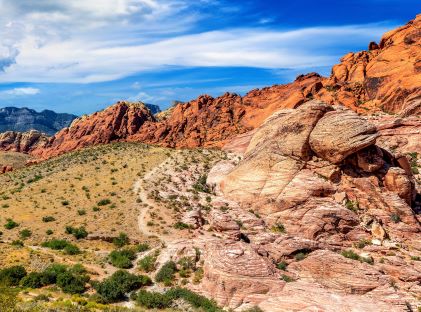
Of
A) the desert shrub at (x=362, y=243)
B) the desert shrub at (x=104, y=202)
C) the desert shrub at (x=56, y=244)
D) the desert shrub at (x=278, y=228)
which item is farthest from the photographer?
the desert shrub at (x=104, y=202)

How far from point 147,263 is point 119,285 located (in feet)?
17.6

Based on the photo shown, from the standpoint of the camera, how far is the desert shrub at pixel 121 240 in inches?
1793

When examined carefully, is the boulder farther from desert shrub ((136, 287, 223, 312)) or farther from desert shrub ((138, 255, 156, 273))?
desert shrub ((138, 255, 156, 273))

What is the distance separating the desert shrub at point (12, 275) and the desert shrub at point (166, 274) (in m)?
11.7

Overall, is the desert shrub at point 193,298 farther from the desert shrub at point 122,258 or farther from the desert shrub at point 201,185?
the desert shrub at point 201,185

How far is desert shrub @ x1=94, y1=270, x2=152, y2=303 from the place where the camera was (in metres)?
33.8

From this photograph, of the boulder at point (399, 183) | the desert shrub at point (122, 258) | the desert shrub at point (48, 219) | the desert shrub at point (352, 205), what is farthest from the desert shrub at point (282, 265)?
the desert shrub at point (48, 219)

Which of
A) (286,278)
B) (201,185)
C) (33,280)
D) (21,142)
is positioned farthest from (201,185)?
(21,142)

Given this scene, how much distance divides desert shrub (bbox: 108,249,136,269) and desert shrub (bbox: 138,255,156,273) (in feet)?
3.88

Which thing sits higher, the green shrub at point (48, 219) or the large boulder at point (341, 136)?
the large boulder at point (341, 136)

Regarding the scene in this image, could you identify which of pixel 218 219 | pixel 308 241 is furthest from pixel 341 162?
pixel 218 219

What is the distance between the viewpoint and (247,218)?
47.1 meters

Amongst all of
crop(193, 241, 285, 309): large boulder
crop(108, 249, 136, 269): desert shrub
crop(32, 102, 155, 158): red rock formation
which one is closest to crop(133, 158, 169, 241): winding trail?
crop(108, 249, 136, 269): desert shrub

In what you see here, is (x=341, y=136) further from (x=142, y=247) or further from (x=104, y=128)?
(x=104, y=128)
